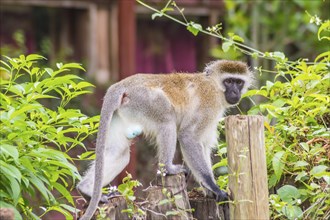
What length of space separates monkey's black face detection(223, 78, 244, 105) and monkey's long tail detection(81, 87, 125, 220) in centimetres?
86

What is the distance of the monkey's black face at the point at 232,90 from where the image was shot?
23.1ft

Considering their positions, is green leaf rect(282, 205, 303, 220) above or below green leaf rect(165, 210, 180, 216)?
below

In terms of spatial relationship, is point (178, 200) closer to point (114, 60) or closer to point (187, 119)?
point (187, 119)

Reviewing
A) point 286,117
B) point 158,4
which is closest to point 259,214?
point 286,117

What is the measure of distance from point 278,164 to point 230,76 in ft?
4.30

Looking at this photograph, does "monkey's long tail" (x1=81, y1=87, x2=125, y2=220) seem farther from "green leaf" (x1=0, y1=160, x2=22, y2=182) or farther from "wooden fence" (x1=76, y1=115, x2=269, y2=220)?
"green leaf" (x1=0, y1=160, x2=22, y2=182)

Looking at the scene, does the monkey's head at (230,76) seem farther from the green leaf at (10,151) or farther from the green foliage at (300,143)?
the green leaf at (10,151)

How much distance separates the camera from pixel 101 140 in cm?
592

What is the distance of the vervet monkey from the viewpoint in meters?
6.51

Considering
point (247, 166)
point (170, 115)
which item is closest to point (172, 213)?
point (247, 166)

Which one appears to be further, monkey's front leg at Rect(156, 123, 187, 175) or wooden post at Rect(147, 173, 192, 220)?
monkey's front leg at Rect(156, 123, 187, 175)

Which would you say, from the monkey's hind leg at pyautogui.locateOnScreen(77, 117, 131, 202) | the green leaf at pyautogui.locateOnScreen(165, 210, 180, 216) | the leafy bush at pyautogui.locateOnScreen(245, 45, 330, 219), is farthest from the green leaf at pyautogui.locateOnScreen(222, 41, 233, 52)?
the green leaf at pyautogui.locateOnScreen(165, 210, 180, 216)

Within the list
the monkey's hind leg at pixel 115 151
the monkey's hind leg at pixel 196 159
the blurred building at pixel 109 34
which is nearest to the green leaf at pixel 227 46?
the monkey's hind leg at pixel 196 159

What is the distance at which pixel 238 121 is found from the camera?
5.34 m
